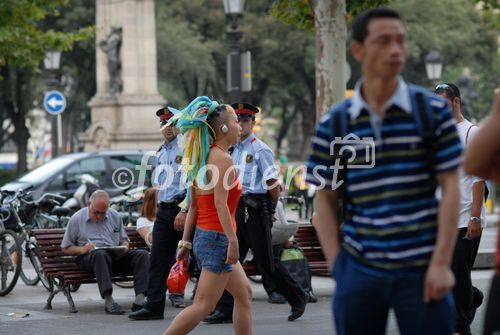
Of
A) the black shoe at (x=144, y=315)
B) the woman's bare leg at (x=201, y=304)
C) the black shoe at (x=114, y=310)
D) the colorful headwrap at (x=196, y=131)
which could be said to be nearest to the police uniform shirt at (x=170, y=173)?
the black shoe at (x=144, y=315)

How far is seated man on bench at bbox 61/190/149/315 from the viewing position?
492 inches

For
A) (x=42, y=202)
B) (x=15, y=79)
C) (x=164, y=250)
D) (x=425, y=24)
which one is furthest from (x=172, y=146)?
(x=425, y=24)

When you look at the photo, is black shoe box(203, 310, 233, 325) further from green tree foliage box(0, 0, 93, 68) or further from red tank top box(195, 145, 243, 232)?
green tree foliage box(0, 0, 93, 68)

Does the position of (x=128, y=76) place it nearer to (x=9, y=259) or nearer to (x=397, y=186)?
(x=9, y=259)

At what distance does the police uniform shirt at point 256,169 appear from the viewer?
441 inches

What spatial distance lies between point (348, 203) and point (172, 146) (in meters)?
6.71

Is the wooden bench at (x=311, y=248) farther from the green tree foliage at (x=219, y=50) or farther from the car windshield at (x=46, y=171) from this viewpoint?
the green tree foliage at (x=219, y=50)

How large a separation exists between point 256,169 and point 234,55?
11.0 m

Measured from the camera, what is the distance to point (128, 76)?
126 ft

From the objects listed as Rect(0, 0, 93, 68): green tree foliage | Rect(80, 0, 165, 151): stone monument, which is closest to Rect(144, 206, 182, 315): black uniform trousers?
Rect(0, 0, 93, 68): green tree foliage

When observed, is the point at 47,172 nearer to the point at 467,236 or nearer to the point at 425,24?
the point at 467,236

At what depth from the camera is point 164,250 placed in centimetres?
1159

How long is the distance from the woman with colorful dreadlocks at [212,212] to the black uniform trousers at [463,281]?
1441 mm

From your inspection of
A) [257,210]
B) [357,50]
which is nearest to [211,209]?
[257,210]
